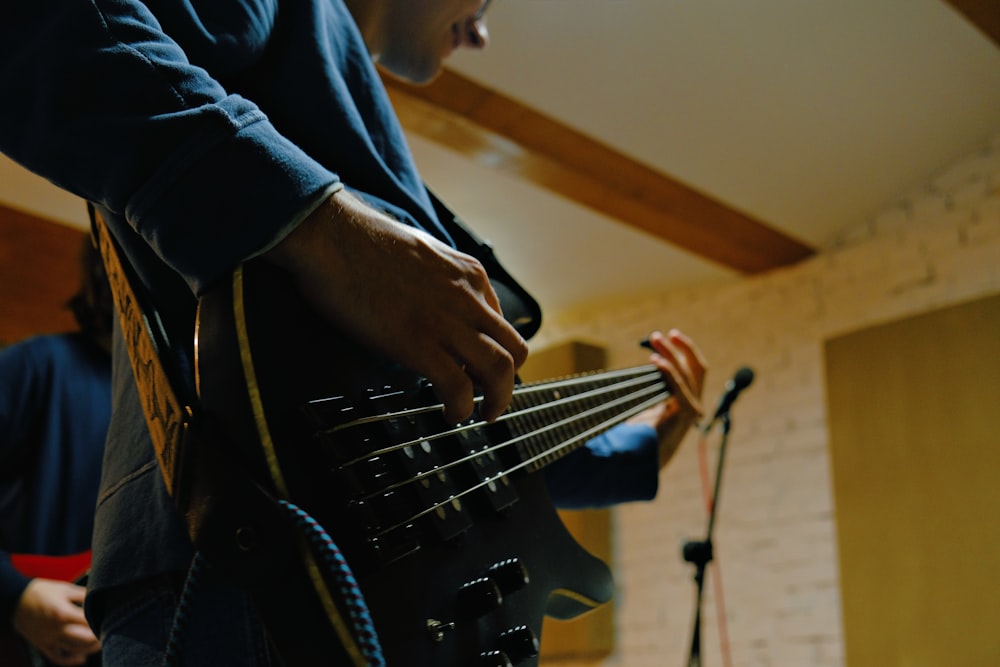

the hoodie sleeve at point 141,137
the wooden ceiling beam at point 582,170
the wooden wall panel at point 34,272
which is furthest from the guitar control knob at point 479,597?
the wooden wall panel at point 34,272

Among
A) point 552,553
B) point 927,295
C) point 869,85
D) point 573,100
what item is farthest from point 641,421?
point 927,295

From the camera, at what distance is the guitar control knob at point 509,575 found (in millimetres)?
803

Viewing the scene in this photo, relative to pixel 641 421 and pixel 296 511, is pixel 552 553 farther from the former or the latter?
pixel 641 421

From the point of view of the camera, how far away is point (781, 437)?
177 inches

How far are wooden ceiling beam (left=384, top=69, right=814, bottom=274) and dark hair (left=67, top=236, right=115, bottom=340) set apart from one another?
1488 mm

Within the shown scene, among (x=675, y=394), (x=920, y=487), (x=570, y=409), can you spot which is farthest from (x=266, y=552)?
(x=920, y=487)

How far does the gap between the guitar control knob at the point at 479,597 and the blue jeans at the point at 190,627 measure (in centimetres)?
15

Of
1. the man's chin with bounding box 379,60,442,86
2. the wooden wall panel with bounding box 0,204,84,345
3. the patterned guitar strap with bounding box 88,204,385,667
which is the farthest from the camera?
the wooden wall panel with bounding box 0,204,84,345

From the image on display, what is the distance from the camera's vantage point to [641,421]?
1488 mm

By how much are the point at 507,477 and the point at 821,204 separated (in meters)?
3.65

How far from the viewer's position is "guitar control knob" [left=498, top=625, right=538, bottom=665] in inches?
30.6

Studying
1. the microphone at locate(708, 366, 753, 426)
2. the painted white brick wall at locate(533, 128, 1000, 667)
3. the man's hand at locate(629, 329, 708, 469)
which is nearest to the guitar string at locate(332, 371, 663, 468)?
the man's hand at locate(629, 329, 708, 469)

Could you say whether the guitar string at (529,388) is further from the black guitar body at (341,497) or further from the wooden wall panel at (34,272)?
the wooden wall panel at (34,272)

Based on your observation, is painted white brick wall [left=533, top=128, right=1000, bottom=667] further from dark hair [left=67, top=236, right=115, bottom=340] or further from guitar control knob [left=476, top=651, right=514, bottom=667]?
guitar control knob [left=476, top=651, right=514, bottom=667]
